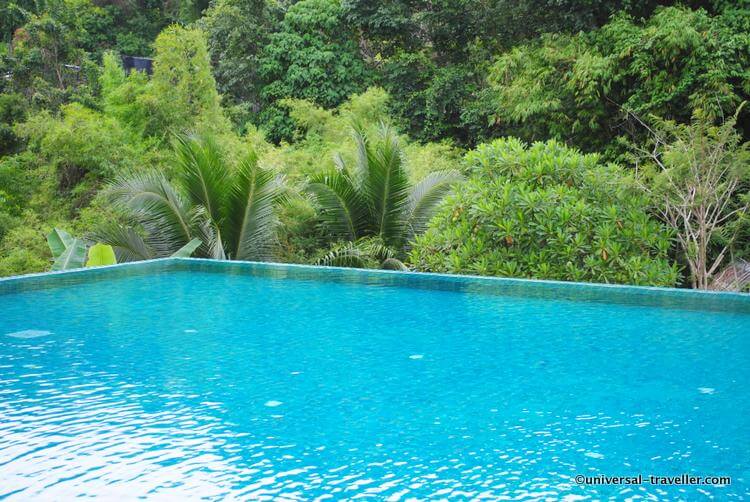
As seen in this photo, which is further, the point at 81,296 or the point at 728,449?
the point at 81,296

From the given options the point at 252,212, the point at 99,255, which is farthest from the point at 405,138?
the point at 99,255

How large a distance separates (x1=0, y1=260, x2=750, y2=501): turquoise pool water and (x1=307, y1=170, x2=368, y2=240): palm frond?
4.09 meters

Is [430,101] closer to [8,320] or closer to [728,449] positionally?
[8,320]

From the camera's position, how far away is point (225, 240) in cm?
1002

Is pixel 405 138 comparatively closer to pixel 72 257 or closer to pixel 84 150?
pixel 84 150

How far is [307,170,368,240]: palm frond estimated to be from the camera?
1001 cm

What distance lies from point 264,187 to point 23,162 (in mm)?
8729

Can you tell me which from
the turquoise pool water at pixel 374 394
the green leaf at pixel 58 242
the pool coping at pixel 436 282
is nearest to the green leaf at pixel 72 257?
the green leaf at pixel 58 242

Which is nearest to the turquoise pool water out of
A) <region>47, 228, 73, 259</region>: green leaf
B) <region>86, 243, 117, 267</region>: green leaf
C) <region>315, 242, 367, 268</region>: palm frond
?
<region>86, 243, 117, 267</region>: green leaf

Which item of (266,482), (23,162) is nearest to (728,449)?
(266,482)

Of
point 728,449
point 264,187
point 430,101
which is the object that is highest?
point 430,101

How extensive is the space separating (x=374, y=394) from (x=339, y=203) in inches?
270

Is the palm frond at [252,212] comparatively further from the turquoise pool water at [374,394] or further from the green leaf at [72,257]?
the turquoise pool water at [374,394]

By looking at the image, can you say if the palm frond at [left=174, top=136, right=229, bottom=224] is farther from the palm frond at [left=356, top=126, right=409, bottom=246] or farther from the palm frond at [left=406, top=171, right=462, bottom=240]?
the palm frond at [left=406, top=171, right=462, bottom=240]
